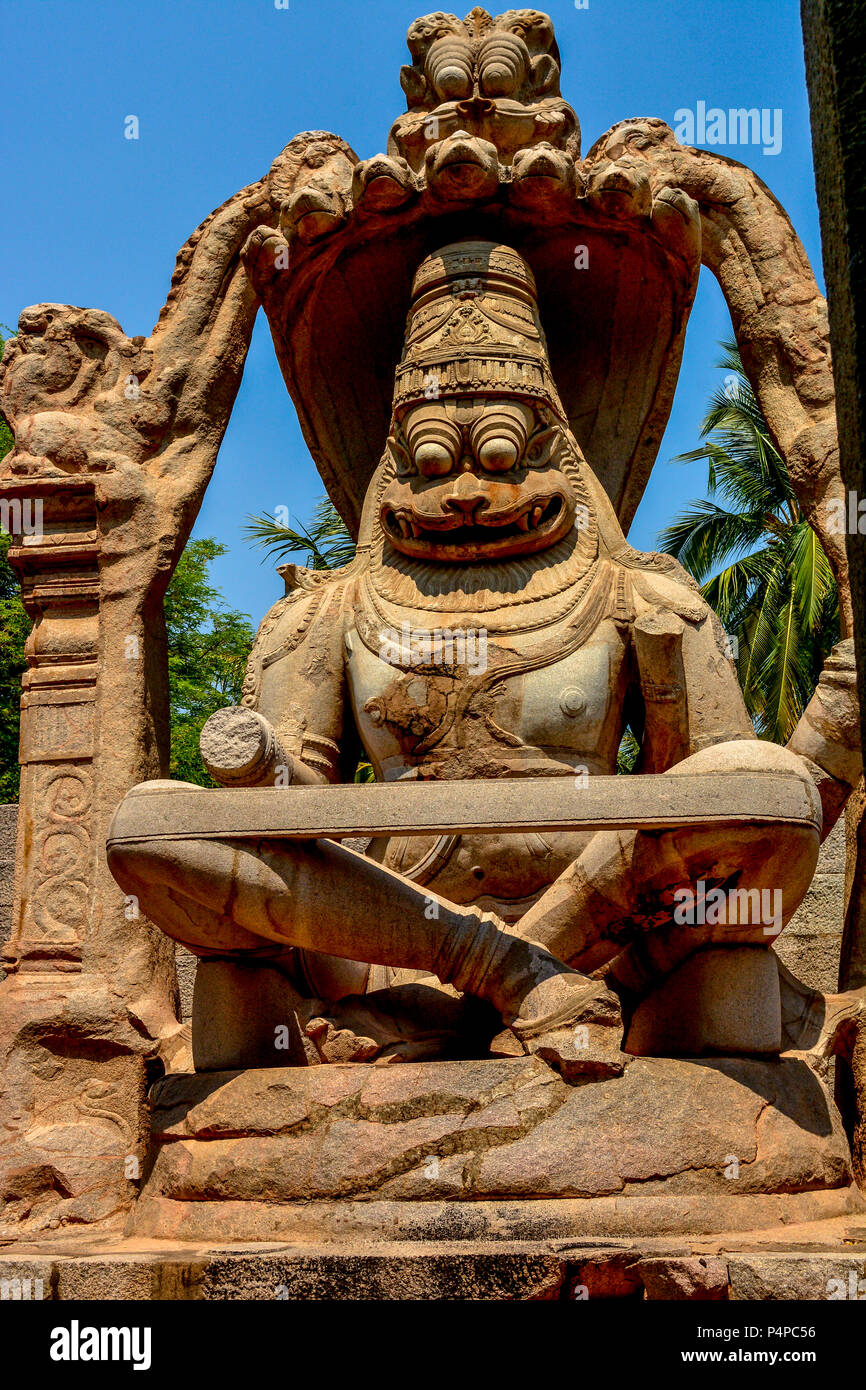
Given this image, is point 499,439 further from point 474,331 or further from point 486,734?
point 486,734

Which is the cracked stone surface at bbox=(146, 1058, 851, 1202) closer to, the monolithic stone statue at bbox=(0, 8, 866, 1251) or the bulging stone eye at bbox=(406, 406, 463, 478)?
the monolithic stone statue at bbox=(0, 8, 866, 1251)

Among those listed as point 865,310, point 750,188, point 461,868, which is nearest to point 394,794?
point 461,868

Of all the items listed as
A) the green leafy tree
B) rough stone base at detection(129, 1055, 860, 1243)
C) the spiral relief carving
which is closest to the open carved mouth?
the spiral relief carving

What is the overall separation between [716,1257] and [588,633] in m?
2.37

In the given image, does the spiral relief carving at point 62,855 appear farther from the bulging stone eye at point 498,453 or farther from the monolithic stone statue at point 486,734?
the bulging stone eye at point 498,453

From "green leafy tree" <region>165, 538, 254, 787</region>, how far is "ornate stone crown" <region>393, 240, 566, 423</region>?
1065cm

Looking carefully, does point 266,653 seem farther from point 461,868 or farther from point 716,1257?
point 716,1257

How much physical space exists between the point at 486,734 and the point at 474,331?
160 cm

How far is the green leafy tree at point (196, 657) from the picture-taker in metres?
16.5

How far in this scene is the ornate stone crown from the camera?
5.46 m

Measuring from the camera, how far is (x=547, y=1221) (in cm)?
363

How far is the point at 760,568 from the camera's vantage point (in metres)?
18.1
